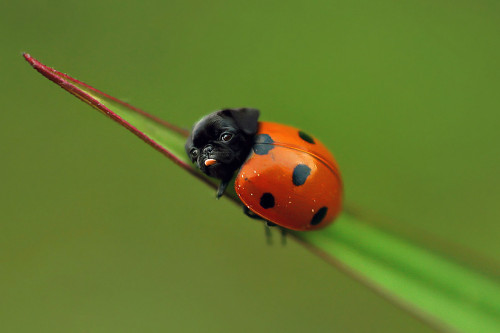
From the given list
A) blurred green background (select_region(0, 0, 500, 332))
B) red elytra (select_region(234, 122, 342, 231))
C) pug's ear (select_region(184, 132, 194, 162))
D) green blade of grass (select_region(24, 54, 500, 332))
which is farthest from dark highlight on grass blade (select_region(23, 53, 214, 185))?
blurred green background (select_region(0, 0, 500, 332))

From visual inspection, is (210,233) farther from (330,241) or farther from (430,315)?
(430,315)

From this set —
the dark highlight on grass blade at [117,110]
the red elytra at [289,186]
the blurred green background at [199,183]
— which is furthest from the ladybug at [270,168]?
the blurred green background at [199,183]

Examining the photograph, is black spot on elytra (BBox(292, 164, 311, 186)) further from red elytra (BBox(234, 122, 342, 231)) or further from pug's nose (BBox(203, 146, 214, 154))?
pug's nose (BBox(203, 146, 214, 154))

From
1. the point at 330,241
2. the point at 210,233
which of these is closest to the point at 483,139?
the point at 330,241

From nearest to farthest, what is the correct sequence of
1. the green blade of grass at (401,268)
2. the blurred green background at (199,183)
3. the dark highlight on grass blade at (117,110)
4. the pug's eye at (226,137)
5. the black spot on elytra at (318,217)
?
1. the dark highlight on grass blade at (117,110)
2. the green blade of grass at (401,268)
3. the black spot on elytra at (318,217)
4. the pug's eye at (226,137)
5. the blurred green background at (199,183)

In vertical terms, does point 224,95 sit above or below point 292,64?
below

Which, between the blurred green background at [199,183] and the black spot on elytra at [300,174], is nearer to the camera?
the black spot on elytra at [300,174]

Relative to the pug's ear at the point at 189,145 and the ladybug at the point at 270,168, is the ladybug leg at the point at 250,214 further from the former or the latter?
the pug's ear at the point at 189,145
